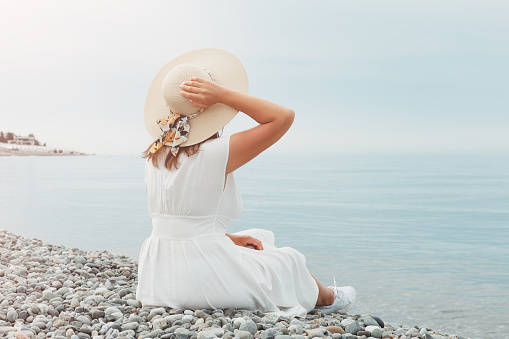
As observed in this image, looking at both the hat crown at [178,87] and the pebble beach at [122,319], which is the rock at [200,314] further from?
the hat crown at [178,87]

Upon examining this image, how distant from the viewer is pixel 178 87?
3.48 m

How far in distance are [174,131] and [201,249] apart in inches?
30.5

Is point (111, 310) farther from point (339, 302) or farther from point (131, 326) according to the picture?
point (339, 302)

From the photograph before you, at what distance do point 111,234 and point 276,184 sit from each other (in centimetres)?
1578

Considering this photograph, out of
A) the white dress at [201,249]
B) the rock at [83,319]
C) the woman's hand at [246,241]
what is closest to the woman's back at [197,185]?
the white dress at [201,249]

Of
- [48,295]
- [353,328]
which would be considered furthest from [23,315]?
[353,328]

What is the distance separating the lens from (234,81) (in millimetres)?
3656

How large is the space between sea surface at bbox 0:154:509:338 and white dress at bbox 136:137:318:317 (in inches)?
95.6

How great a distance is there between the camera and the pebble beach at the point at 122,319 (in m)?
3.22

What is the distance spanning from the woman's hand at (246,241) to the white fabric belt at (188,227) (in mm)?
417

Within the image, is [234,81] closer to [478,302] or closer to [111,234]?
[478,302]

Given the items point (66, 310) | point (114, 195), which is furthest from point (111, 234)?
point (114, 195)

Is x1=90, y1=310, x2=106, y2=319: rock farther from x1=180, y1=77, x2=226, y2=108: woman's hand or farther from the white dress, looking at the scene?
x1=180, y1=77, x2=226, y2=108: woman's hand

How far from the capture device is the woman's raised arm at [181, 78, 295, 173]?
11.2 ft
